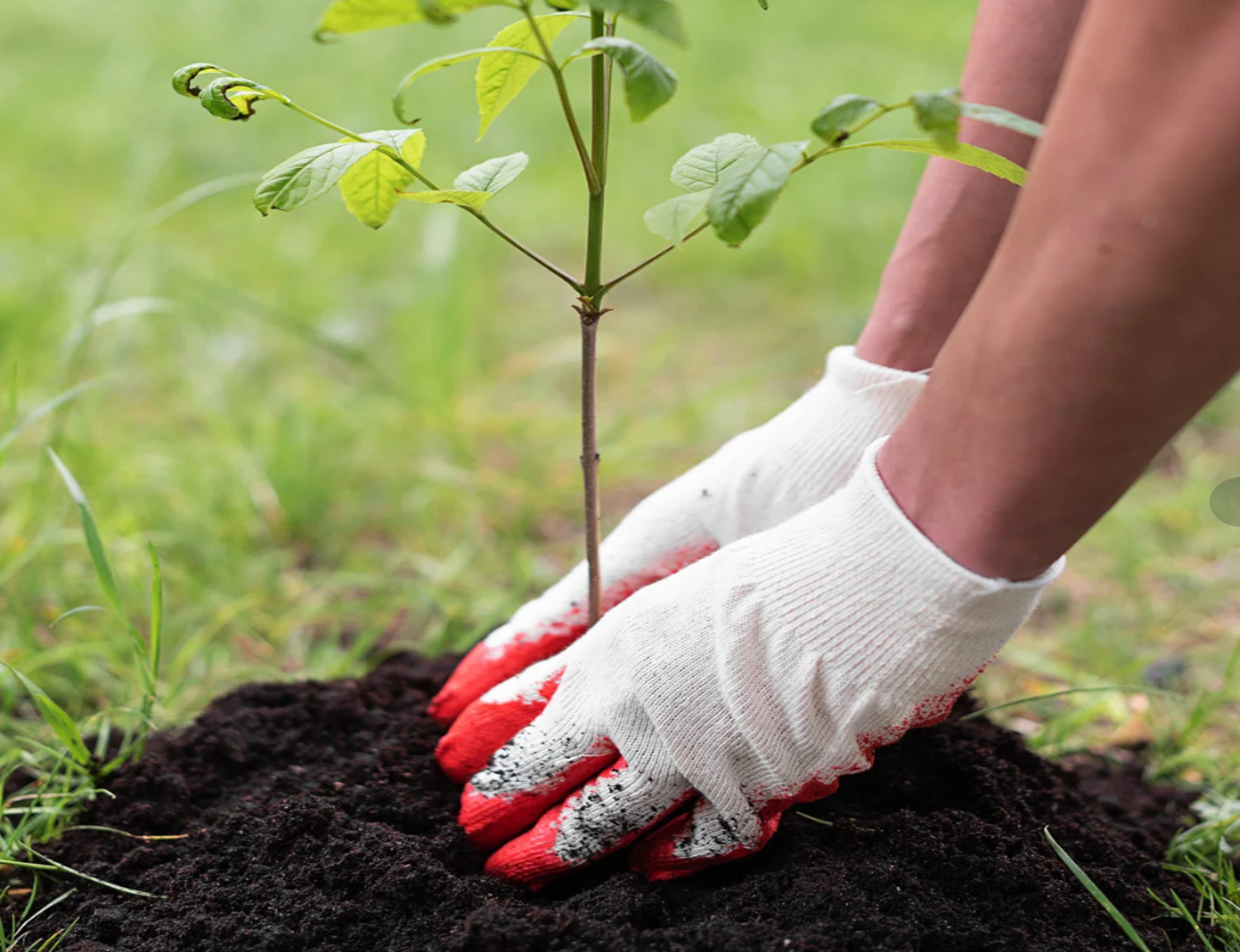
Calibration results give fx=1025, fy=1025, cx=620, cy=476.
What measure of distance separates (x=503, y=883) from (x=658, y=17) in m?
0.92

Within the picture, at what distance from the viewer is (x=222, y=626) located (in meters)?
1.86

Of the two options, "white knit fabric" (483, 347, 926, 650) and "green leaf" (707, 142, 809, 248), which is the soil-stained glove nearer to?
"white knit fabric" (483, 347, 926, 650)

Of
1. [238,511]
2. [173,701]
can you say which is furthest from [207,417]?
[173,701]

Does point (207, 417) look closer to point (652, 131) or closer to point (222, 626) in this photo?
point (222, 626)

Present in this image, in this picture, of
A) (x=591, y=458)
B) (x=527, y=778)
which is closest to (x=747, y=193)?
(x=591, y=458)

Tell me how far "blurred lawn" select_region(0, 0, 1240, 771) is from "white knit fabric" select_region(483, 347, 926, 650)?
471mm

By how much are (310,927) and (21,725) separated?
70 cm

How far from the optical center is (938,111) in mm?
727

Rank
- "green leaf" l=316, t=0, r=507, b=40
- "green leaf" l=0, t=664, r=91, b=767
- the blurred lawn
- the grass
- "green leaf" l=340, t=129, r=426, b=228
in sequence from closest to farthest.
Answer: "green leaf" l=316, t=0, r=507, b=40, "green leaf" l=340, t=129, r=426, b=228, "green leaf" l=0, t=664, r=91, b=767, the grass, the blurred lawn

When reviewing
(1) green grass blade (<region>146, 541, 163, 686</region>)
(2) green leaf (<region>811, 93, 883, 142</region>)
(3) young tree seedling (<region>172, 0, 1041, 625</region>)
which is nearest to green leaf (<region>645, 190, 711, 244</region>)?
(3) young tree seedling (<region>172, 0, 1041, 625</region>)

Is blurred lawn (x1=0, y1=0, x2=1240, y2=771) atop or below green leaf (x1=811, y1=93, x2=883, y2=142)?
below

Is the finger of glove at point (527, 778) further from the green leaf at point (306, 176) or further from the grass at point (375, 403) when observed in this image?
the green leaf at point (306, 176)

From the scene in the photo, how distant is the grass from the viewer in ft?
5.93

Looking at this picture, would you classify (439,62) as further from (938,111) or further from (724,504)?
(724,504)
